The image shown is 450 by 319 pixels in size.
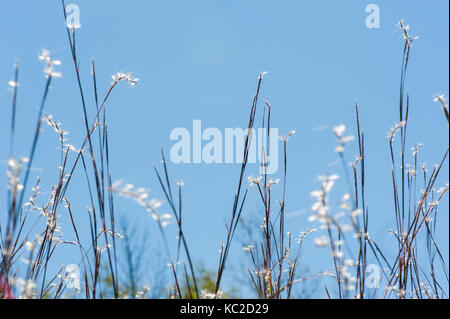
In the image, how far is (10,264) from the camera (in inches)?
38.6

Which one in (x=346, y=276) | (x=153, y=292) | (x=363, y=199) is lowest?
(x=153, y=292)

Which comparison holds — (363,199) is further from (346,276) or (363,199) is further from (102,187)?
(102,187)

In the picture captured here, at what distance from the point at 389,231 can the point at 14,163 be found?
803 millimetres

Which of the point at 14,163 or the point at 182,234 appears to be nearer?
the point at 14,163

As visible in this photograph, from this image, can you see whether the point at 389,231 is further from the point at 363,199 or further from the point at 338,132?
the point at 338,132
